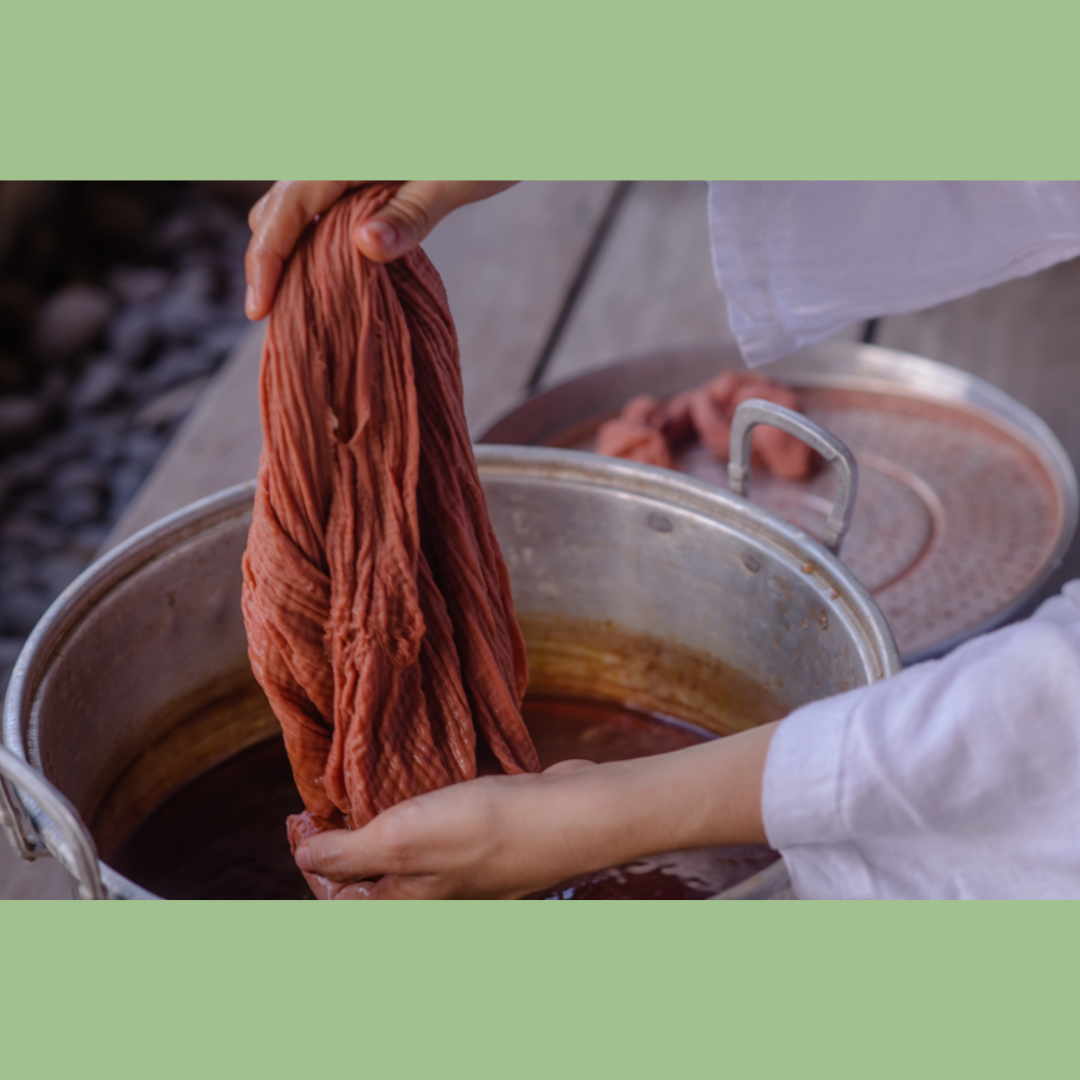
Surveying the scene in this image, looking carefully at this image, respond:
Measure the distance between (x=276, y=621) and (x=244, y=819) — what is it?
461 mm

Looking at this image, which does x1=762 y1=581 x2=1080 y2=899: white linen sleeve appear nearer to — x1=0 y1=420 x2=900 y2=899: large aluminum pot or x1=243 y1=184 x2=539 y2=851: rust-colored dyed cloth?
x1=0 y1=420 x2=900 y2=899: large aluminum pot

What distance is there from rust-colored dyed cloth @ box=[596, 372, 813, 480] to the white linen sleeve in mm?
1013

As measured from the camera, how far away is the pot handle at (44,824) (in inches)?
32.1

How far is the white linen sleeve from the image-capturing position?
774 mm

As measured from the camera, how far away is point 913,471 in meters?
1.88

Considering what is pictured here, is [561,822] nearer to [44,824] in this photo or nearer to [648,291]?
[44,824]

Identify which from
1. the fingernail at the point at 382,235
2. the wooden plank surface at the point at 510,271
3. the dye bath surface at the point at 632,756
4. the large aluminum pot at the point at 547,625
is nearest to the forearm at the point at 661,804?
the large aluminum pot at the point at 547,625

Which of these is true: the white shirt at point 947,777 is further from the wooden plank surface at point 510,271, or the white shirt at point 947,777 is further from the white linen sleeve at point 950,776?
the wooden plank surface at point 510,271

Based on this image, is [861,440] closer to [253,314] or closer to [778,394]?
[778,394]

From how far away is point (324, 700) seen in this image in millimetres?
1103

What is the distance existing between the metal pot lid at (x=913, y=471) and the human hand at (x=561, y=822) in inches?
26.1

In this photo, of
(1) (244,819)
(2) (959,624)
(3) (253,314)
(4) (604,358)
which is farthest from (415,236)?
(4) (604,358)

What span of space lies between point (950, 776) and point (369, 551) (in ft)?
1.72

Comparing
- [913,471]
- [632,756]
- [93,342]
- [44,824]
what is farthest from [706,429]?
[93,342]
